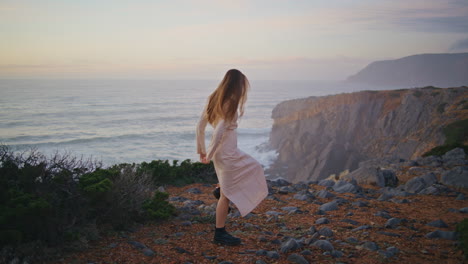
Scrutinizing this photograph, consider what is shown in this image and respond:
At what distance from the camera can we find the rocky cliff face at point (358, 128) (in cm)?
2786

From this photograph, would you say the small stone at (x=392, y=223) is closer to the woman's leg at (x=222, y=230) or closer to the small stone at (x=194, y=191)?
the woman's leg at (x=222, y=230)

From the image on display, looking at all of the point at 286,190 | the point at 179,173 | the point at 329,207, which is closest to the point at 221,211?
the point at 329,207

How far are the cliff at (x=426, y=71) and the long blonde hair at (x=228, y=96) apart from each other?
120 metres

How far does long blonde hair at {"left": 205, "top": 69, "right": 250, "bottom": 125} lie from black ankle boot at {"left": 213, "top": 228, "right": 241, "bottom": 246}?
1.44 meters

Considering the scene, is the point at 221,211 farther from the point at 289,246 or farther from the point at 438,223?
the point at 438,223

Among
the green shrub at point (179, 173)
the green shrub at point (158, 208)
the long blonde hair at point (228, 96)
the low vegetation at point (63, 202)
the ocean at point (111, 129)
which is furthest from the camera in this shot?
the ocean at point (111, 129)

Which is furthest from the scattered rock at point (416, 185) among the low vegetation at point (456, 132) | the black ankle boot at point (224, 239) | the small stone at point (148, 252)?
the low vegetation at point (456, 132)

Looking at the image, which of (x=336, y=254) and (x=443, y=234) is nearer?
(x=336, y=254)

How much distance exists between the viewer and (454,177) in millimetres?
8195

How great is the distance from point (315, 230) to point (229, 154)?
183cm

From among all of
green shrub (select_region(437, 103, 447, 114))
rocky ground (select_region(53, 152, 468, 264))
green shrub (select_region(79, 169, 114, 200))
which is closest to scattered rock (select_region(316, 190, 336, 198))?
rocky ground (select_region(53, 152, 468, 264))

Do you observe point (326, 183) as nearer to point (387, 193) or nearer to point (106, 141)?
point (387, 193)

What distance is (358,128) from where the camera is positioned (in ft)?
108

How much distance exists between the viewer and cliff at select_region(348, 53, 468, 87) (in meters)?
111
